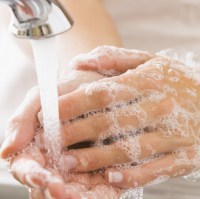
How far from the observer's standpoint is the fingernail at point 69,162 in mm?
876

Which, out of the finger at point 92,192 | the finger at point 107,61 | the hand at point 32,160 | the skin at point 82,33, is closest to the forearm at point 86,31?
the skin at point 82,33

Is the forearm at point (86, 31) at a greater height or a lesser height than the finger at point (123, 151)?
greater

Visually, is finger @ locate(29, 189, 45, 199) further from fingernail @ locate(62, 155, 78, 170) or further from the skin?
the skin

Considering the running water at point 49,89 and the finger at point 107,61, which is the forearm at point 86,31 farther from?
the running water at point 49,89

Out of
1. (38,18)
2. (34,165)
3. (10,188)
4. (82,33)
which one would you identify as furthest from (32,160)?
(82,33)

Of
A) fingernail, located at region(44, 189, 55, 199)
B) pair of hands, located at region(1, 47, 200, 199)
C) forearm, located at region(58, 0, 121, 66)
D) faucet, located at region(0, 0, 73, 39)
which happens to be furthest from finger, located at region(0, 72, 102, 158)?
forearm, located at region(58, 0, 121, 66)

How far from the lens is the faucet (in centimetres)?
59

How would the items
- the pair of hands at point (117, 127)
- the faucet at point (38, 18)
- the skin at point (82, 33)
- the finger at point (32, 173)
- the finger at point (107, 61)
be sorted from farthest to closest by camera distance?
the skin at point (82, 33) < the finger at point (107, 61) < the pair of hands at point (117, 127) < the finger at point (32, 173) < the faucet at point (38, 18)

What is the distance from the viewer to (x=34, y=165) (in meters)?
0.77

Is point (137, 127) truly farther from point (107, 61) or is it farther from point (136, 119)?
point (107, 61)

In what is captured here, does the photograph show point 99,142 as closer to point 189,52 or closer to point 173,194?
point 173,194

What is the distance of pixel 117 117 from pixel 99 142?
0.19 feet

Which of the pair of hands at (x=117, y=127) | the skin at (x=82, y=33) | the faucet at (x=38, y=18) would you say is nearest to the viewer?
the faucet at (x=38, y=18)

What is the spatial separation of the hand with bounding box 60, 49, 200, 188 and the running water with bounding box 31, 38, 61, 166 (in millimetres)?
28
